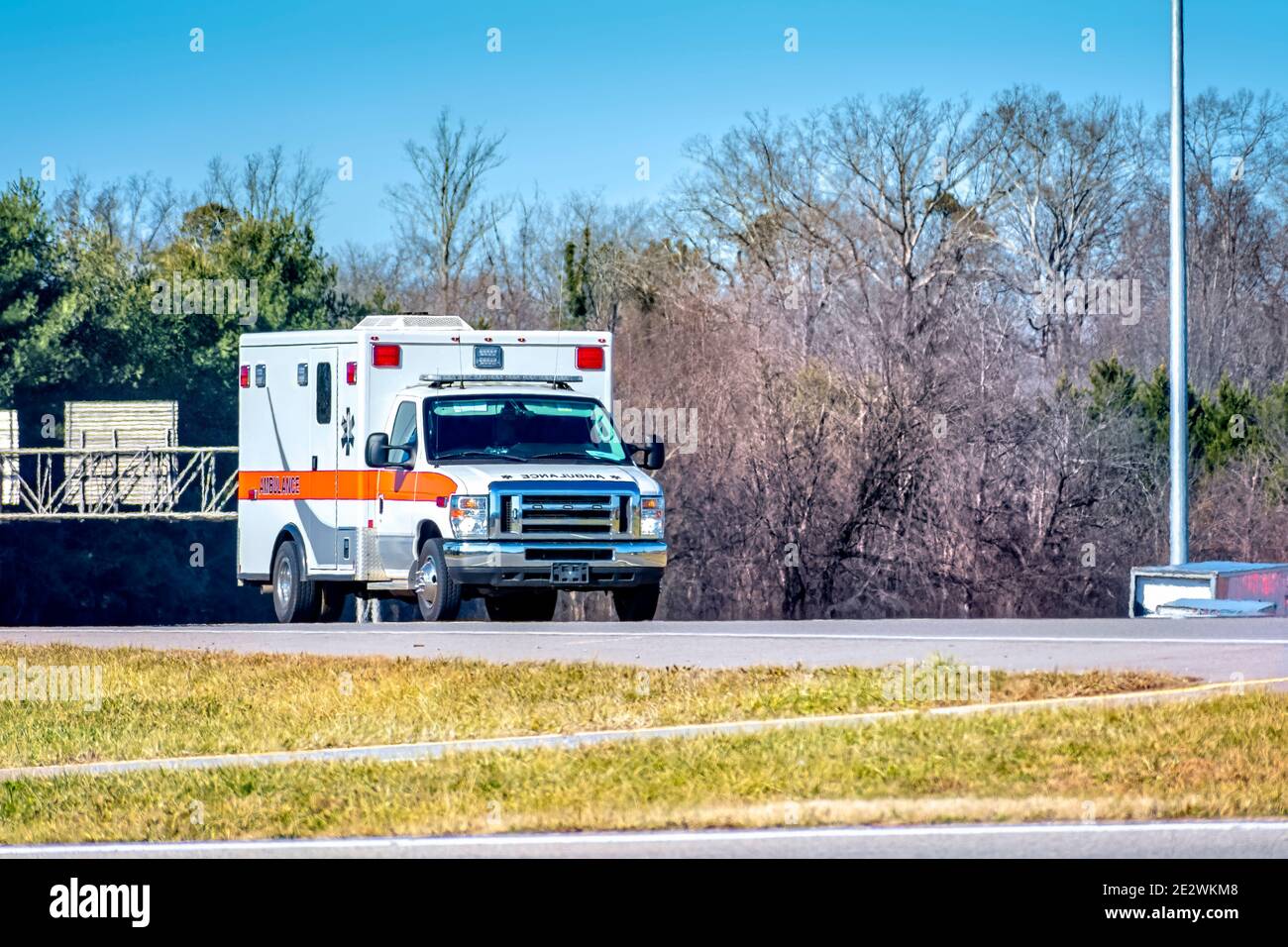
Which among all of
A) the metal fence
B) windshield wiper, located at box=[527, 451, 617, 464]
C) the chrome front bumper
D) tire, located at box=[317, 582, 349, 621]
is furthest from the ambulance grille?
the metal fence

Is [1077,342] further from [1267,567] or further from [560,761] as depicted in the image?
[560,761]

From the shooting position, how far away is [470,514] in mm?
20266

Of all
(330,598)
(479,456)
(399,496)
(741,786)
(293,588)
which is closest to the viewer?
(741,786)

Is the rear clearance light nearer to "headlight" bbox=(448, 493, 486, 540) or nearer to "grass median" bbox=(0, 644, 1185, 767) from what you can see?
"headlight" bbox=(448, 493, 486, 540)

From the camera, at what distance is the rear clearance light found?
2223 cm

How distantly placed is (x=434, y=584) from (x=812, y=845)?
1215 centimetres

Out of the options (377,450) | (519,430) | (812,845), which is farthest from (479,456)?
(812,845)

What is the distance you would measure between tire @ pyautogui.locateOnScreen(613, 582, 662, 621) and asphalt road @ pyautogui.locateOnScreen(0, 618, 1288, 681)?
546 mm

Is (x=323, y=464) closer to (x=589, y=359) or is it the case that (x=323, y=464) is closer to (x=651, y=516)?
(x=589, y=359)

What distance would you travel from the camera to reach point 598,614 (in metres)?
48.3

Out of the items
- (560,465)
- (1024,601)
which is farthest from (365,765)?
(1024,601)

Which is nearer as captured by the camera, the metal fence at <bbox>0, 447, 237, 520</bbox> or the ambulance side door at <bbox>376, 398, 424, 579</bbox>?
the ambulance side door at <bbox>376, 398, 424, 579</bbox>

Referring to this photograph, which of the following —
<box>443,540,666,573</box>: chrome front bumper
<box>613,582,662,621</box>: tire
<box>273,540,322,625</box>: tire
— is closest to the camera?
<box>443,540,666,573</box>: chrome front bumper
